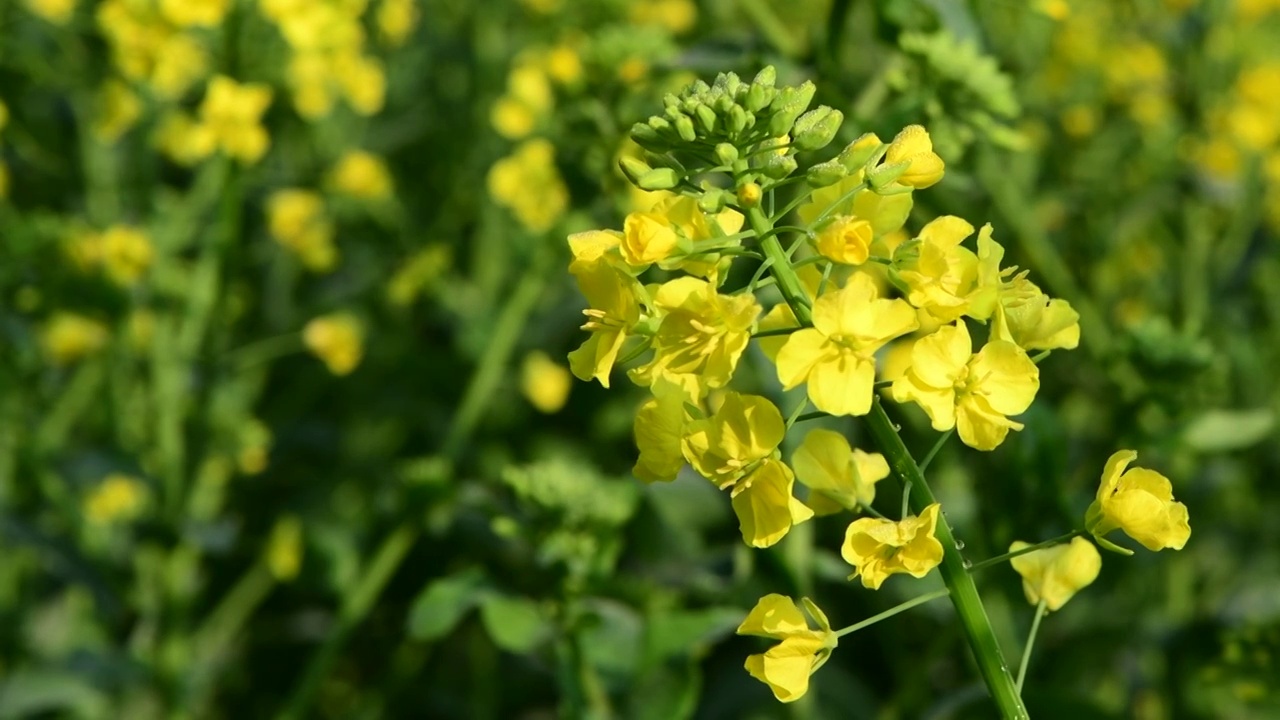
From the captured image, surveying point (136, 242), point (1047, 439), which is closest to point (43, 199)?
point (136, 242)

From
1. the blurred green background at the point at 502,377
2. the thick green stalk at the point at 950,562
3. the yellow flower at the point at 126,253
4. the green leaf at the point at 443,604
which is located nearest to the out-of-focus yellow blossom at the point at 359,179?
the blurred green background at the point at 502,377

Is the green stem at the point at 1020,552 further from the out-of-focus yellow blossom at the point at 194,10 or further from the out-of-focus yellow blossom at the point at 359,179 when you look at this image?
the out-of-focus yellow blossom at the point at 359,179

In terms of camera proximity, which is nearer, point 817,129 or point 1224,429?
point 817,129

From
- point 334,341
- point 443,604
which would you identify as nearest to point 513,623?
point 443,604

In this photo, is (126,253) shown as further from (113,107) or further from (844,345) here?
(844,345)

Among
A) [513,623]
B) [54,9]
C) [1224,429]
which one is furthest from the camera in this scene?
[54,9]

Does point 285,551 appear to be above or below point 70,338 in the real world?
below

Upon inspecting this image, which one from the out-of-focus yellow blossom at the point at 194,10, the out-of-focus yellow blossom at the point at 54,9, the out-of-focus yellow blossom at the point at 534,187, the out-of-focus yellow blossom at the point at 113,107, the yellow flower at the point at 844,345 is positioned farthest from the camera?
the out-of-focus yellow blossom at the point at 54,9
